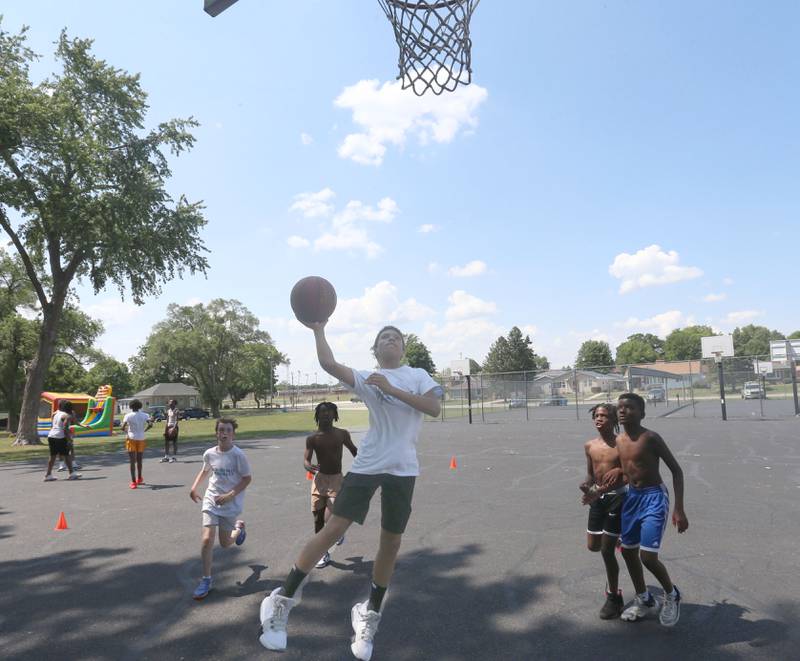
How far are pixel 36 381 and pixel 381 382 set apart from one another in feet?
86.3

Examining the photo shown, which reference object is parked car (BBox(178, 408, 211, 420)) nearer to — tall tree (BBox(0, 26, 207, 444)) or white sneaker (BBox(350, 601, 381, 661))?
tall tree (BBox(0, 26, 207, 444))

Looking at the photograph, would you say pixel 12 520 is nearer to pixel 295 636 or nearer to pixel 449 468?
pixel 295 636

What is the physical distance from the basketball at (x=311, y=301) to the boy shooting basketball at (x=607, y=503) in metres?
2.24

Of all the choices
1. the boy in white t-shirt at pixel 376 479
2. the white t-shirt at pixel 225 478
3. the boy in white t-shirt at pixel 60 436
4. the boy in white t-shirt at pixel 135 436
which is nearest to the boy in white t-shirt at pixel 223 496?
the white t-shirt at pixel 225 478

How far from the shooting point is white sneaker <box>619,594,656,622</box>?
4.05 m

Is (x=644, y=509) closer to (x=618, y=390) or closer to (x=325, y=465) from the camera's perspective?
(x=325, y=465)

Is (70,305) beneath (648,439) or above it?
above

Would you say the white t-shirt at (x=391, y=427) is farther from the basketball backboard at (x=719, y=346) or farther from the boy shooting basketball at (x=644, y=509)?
the basketball backboard at (x=719, y=346)

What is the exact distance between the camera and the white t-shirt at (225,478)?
200 inches

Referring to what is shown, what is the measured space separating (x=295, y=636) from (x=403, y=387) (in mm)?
1969

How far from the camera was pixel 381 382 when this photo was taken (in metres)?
3.33

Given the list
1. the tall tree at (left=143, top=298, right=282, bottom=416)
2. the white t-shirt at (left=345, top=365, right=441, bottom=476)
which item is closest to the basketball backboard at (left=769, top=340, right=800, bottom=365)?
the white t-shirt at (left=345, top=365, right=441, bottom=476)

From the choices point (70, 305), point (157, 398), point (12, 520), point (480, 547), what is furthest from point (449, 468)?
point (157, 398)

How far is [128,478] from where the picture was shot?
12.5 meters
